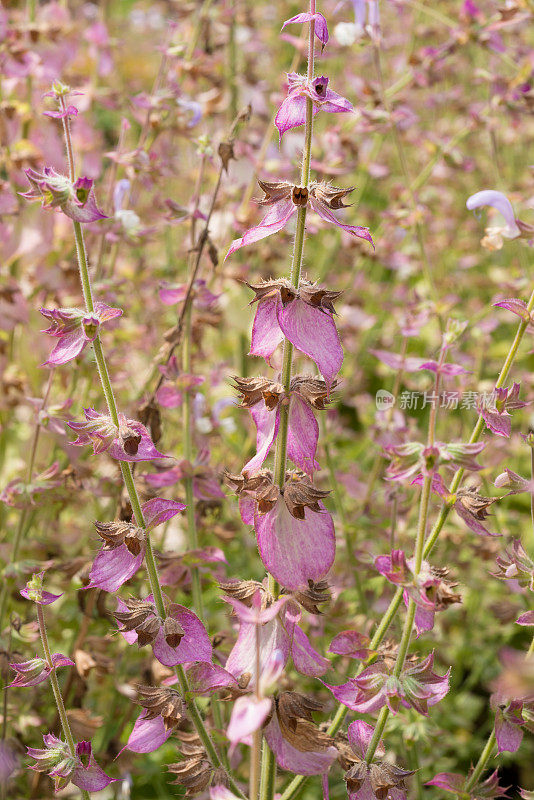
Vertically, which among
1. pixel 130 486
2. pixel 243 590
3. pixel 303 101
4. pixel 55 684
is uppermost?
pixel 303 101

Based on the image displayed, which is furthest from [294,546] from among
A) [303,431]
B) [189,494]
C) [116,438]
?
[189,494]

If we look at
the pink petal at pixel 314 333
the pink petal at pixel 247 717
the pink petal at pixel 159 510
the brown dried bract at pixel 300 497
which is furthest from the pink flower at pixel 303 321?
the pink petal at pixel 247 717

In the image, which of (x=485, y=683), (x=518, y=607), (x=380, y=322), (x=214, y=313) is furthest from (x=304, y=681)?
(x=380, y=322)

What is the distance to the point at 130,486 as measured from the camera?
0.91m

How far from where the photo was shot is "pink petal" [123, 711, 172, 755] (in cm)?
97

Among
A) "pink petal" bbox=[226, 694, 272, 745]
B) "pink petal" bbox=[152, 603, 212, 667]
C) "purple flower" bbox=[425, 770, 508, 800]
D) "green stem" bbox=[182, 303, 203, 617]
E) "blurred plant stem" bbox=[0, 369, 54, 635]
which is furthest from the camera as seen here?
"blurred plant stem" bbox=[0, 369, 54, 635]

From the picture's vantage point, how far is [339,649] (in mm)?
994

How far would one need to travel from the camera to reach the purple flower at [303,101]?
0.83 meters

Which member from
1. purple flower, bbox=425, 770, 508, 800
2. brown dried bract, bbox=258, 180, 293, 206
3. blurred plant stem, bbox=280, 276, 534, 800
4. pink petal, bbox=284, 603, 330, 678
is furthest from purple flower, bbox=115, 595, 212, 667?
brown dried bract, bbox=258, 180, 293, 206

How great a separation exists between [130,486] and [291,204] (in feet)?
1.26

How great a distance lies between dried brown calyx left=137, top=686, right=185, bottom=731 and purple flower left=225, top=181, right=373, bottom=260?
562mm

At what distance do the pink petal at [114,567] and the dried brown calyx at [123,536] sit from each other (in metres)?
0.03

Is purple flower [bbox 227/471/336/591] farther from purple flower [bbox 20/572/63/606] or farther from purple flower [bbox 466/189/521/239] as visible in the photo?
purple flower [bbox 466/189/521/239]

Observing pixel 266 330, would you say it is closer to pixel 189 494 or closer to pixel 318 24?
pixel 318 24
